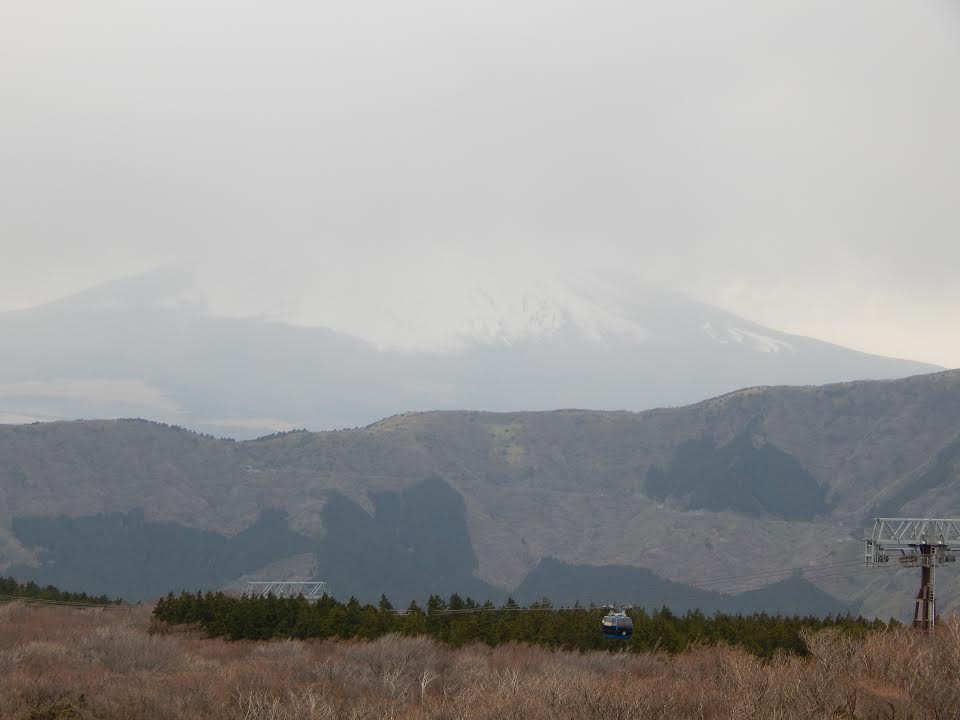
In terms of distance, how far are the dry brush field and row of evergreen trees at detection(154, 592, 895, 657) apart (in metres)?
5.89

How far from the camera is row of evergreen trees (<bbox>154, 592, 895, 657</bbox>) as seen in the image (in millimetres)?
127750

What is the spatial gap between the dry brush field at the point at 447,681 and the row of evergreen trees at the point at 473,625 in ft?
19.3

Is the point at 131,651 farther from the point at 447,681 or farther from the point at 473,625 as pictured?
the point at 473,625

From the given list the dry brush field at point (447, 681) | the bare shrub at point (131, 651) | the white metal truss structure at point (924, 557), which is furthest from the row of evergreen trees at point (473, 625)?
the bare shrub at point (131, 651)

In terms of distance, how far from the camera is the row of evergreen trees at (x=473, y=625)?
5030 inches

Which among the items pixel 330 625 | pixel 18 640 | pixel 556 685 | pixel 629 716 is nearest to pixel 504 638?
pixel 330 625

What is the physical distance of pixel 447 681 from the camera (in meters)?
99.1

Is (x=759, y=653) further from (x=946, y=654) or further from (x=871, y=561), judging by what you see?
(x=946, y=654)

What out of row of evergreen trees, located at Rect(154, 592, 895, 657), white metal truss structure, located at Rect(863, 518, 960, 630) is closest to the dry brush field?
row of evergreen trees, located at Rect(154, 592, 895, 657)

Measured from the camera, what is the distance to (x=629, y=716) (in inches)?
2301

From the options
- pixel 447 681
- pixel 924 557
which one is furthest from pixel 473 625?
pixel 924 557

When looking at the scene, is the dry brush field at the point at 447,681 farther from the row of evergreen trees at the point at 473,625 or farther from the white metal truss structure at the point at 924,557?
the white metal truss structure at the point at 924,557

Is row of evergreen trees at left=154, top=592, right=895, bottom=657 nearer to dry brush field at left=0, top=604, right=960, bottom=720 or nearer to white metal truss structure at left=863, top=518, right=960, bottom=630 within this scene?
dry brush field at left=0, top=604, right=960, bottom=720

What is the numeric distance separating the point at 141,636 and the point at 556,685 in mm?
59611
